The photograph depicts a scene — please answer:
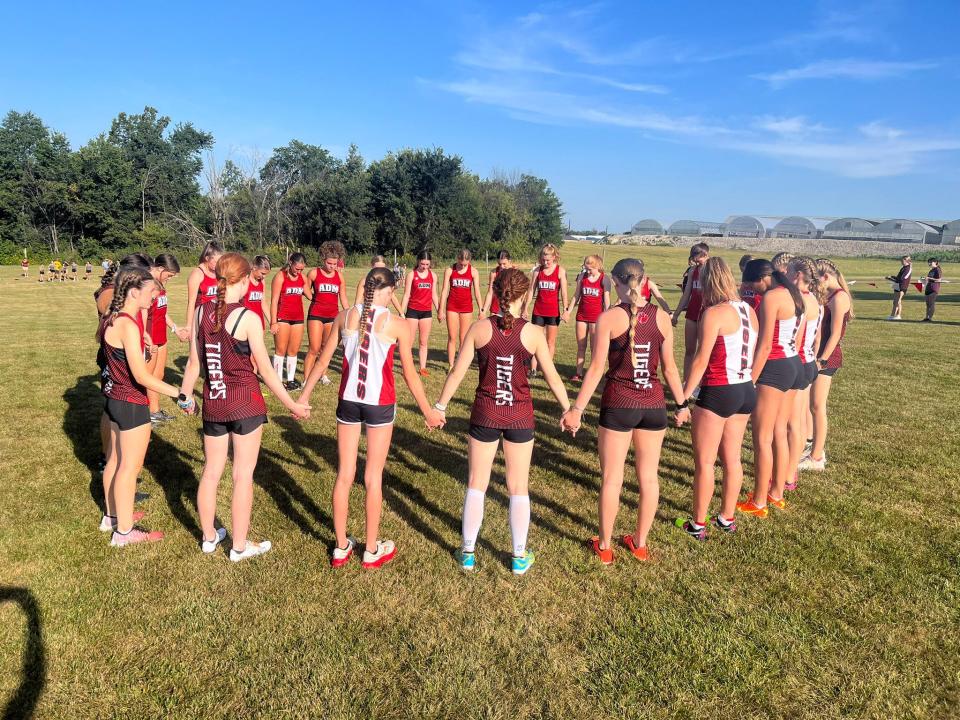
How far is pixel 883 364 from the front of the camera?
41.2 ft

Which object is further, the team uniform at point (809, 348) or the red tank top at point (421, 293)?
the red tank top at point (421, 293)

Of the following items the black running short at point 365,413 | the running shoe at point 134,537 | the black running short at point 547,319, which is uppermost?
the black running short at point 547,319

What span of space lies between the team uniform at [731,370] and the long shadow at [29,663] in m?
4.79

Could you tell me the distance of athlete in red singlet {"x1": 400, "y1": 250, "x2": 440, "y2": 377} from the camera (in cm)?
995

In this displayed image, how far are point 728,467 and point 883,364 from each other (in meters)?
10.1

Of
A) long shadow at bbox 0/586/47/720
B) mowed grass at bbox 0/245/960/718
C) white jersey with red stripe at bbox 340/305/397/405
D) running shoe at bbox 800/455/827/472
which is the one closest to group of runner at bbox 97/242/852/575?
white jersey with red stripe at bbox 340/305/397/405

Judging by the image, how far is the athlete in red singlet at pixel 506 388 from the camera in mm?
4035

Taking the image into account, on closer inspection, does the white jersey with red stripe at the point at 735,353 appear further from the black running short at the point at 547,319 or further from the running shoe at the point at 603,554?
the black running short at the point at 547,319

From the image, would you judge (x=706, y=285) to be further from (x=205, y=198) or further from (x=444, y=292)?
(x=205, y=198)

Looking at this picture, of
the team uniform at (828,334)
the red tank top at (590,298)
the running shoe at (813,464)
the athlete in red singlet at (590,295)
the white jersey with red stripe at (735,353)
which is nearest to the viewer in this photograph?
the white jersey with red stripe at (735,353)

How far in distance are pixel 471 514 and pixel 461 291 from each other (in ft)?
22.3

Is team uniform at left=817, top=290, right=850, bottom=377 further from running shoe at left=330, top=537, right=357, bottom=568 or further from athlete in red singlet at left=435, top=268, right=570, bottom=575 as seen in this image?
running shoe at left=330, top=537, right=357, bottom=568

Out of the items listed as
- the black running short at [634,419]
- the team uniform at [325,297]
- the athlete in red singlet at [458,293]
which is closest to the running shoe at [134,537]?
the black running short at [634,419]

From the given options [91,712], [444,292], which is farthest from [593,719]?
[444,292]
